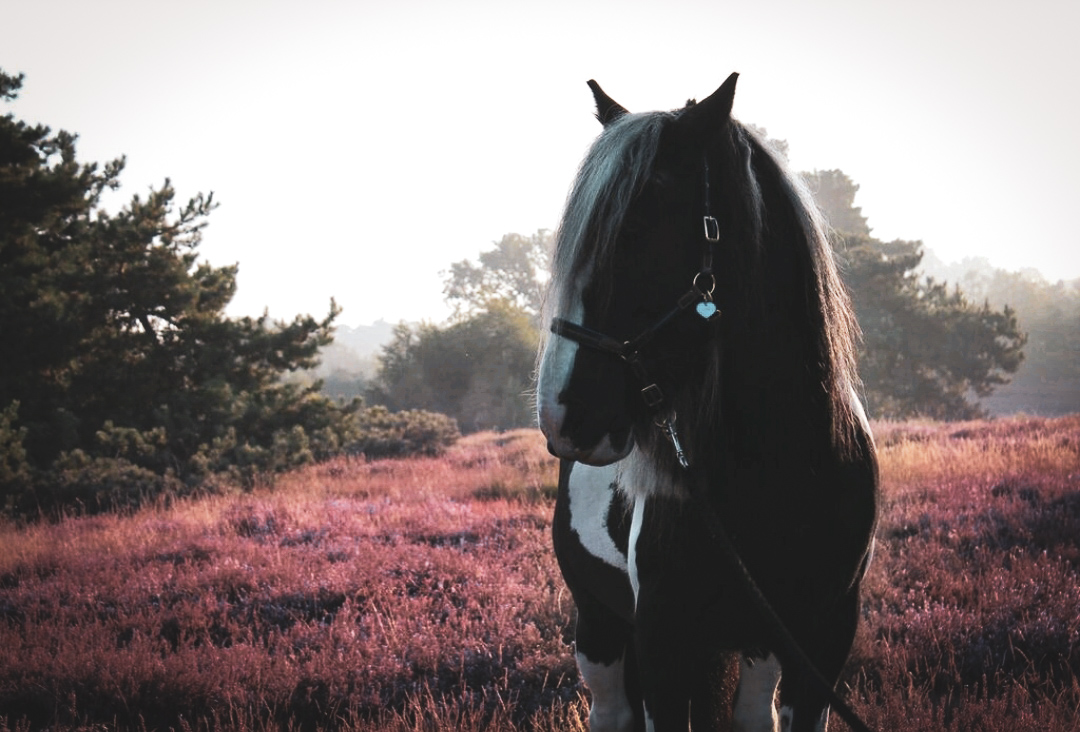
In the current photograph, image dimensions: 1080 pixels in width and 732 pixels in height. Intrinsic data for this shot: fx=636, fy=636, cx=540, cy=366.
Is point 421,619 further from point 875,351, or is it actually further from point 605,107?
point 875,351

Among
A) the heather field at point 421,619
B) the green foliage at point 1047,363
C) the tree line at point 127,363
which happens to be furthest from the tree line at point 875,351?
the heather field at point 421,619

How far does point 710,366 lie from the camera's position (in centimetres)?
149

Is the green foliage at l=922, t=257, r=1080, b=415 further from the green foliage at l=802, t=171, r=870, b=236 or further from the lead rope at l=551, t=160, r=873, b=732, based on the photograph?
the lead rope at l=551, t=160, r=873, b=732

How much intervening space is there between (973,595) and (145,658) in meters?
5.37

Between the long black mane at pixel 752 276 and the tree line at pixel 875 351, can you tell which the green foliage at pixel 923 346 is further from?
→ the long black mane at pixel 752 276

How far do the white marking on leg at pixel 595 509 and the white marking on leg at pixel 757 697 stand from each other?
1.96 feet

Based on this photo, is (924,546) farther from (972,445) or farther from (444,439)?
(444,439)

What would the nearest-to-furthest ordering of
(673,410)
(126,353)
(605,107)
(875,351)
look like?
(673,410) < (605,107) < (126,353) < (875,351)

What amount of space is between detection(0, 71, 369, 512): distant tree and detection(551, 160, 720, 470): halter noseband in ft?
36.3

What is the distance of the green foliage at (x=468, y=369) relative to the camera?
106 feet

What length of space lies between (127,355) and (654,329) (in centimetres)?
1372

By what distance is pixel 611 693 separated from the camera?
2.59 meters

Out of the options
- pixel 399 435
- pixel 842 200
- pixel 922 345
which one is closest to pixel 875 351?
pixel 922 345

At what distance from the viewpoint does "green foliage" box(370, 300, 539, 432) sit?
32.2 meters
